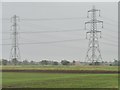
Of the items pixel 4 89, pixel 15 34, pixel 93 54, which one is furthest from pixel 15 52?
pixel 4 89

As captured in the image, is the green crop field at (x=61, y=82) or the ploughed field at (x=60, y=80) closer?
the green crop field at (x=61, y=82)

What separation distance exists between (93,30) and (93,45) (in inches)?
126

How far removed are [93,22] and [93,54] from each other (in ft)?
28.4

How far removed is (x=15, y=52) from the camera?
6825cm

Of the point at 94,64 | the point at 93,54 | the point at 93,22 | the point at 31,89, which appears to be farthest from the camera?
the point at 94,64

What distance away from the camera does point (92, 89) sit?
88.9 feet

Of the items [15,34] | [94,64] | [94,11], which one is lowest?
[94,64]

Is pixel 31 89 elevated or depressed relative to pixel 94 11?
depressed

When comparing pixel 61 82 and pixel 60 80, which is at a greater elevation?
pixel 61 82

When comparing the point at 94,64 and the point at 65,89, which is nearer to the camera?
the point at 65,89

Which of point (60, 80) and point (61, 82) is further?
point (60, 80)

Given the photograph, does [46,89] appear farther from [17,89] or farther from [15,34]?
[15,34]

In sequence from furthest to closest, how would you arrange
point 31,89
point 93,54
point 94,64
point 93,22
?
point 94,64
point 93,22
point 93,54
point 31,89

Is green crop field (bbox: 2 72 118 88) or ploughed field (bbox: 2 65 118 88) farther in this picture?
ploughed field (bbox: 2 65 118 88)
